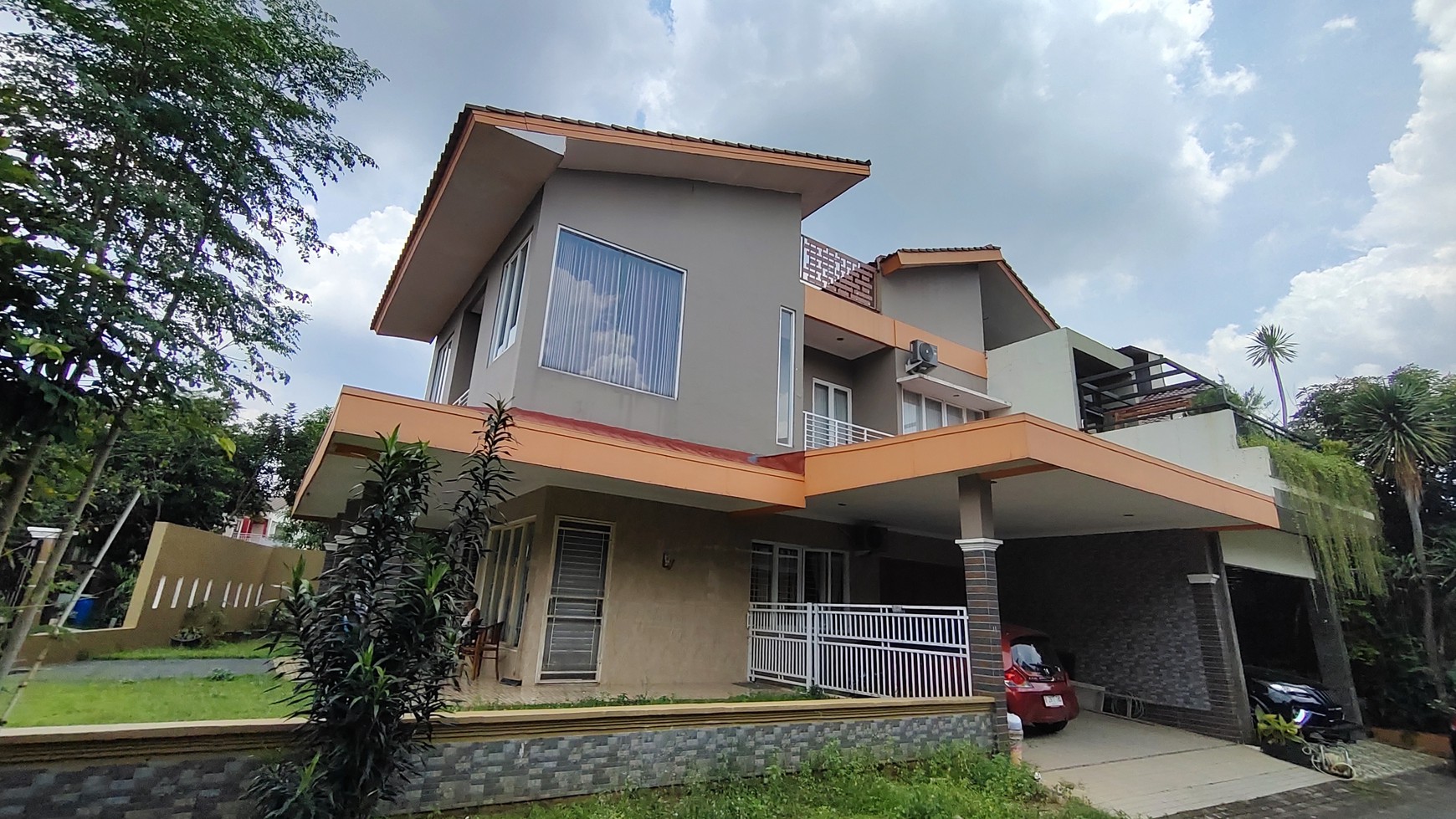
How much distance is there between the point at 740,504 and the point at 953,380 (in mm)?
6864

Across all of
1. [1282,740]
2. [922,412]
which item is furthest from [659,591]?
[1282,740]

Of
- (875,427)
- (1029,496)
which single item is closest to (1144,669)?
(1029,496)

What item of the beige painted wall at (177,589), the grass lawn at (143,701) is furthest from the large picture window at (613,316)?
the beige painted wall at (177,589)

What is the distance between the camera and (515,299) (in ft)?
30.0

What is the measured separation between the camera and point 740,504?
8664 millimetres

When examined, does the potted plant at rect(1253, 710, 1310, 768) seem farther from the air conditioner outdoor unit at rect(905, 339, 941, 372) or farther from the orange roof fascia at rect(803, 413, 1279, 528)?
the air conditioner outdoor unit at rect(905, 339, 941, 372)

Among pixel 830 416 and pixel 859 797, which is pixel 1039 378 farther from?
pixel 859 797

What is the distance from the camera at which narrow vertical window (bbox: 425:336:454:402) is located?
12.2m

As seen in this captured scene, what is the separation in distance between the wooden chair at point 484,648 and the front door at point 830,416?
5829 mm

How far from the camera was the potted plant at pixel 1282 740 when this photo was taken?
27.6 feet

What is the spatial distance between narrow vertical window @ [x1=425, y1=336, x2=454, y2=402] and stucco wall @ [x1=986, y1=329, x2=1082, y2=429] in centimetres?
1103

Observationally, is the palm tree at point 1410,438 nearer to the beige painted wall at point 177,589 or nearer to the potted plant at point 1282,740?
the potted plant at point 1282,740

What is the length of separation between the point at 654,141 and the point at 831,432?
19.6 ft

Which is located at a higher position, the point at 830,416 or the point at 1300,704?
the point at 830,416
